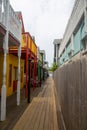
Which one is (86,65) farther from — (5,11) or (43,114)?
(43,114)

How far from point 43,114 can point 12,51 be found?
7.99m

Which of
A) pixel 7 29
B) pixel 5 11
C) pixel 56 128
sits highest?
pixel 5 11

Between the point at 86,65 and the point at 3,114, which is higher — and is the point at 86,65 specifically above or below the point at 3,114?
above

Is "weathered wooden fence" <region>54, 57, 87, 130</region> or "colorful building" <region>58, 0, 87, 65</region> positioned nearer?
"weathered wooden fence" <region>54, 57, 87, 130</region>

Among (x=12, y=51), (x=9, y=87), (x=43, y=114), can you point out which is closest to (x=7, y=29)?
(x=43, y=114)

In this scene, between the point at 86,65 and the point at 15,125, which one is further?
the point at 15,125

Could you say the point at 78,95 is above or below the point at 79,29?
below

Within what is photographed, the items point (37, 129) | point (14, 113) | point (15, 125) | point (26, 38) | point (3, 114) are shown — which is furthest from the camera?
point (26, 38)

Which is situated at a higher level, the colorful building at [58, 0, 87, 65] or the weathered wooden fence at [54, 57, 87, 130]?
the colorful building at [58, 0, 87, 65]

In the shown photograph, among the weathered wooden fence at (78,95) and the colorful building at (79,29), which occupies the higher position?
the colorful building at (79,29)

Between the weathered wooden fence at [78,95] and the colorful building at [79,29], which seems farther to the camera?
the colorful building at [79,29]

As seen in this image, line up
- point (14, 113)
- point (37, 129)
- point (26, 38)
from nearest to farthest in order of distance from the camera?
point (37, 129), point (14, 113), point (26, 38)

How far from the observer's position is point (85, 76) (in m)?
3.12

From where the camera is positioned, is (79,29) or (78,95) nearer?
(78,95)
